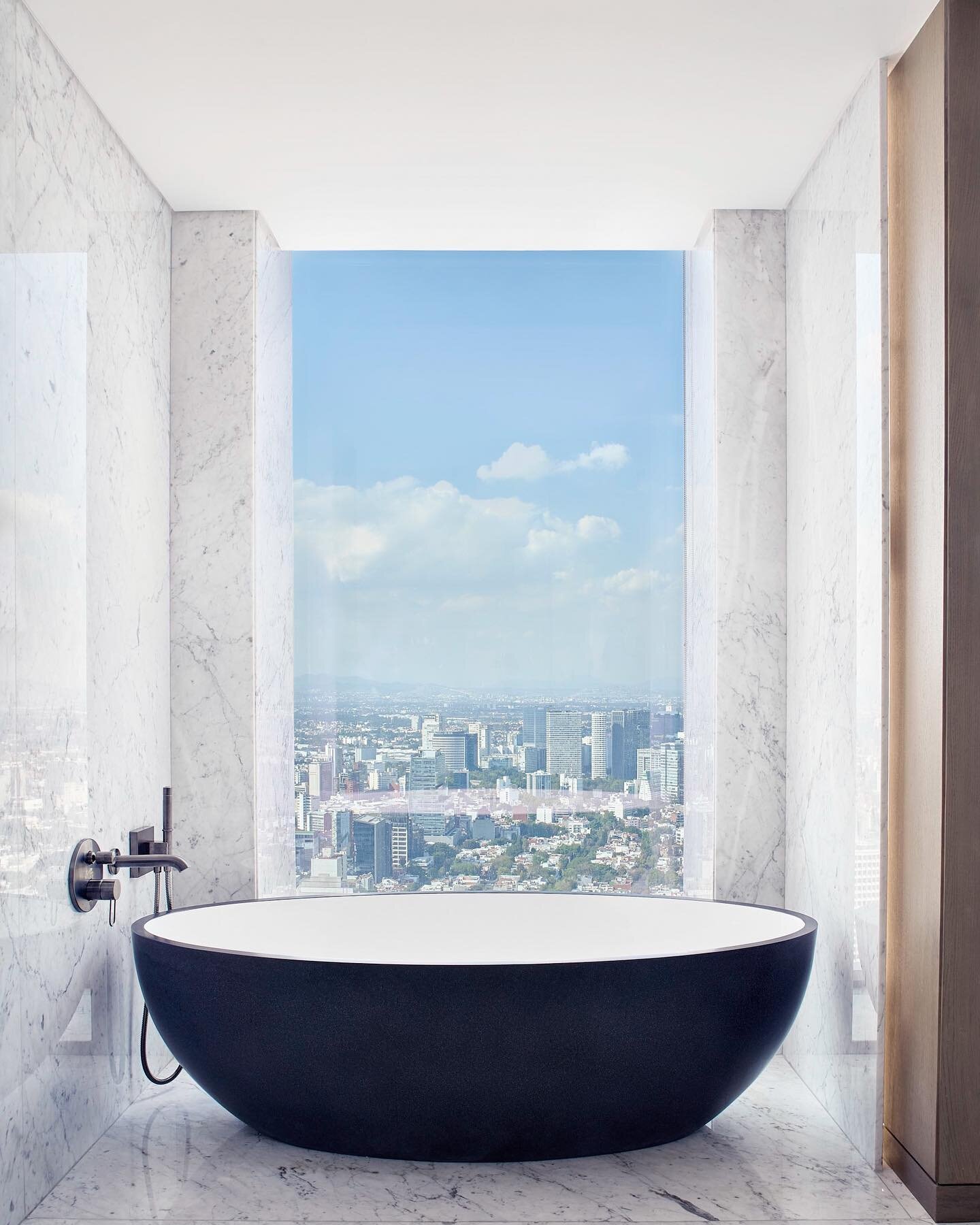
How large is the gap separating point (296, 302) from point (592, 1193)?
2761 mm

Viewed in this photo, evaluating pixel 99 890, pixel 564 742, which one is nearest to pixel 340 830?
pixel 564 742

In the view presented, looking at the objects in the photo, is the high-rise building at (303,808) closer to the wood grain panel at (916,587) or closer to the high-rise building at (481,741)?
the high-rise building at (481,741)

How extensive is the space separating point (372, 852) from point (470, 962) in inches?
38.2

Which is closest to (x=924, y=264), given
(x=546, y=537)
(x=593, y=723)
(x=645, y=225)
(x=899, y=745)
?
(x=899, y=745)

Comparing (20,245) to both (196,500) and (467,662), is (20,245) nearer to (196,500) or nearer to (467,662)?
(196,500)

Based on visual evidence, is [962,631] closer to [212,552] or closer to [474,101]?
[474,101]

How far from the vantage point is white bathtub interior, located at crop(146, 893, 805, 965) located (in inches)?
116

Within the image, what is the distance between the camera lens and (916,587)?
2.32 m

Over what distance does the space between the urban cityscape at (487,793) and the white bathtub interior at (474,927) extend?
0.41 m

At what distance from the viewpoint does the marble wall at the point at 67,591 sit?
7.05 ft

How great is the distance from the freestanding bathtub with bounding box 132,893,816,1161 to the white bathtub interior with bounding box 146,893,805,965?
0.50 m

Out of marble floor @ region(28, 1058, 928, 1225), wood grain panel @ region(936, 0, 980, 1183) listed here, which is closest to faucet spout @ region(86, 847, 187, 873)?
marble floor @ region(28, 1058, 928, 1225)

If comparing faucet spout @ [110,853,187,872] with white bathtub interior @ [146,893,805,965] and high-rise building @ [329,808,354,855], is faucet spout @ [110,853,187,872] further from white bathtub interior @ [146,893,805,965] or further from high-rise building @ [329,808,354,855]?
high-rise building @ [329,808,354,855]

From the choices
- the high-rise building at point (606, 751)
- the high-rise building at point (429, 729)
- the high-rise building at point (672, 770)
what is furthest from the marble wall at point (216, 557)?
the high-rise building at point (672, 770)
